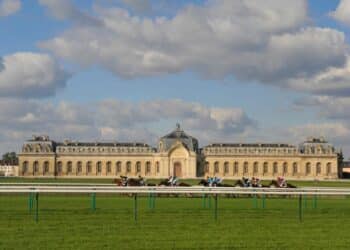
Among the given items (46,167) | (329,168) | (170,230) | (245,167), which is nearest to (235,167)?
(245,167)

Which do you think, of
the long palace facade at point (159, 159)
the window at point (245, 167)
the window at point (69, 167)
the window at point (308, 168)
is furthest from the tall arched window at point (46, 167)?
the window at point (308, 168)

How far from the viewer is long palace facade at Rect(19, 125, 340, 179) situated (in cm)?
15200

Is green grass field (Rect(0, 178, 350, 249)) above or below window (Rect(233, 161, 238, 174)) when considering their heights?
below

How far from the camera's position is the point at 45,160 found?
15238cm

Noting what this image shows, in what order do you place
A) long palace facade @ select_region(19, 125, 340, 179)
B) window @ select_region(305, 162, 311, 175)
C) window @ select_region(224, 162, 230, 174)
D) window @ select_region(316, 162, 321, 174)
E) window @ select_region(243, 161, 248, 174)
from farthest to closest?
1. window @ select_region(224, 162, 230, 174)
2. window @ select_region(243, 161, 248, 174)
3. window @ select_region(316, 162, 321, 174)
4. window @ select_region(305, 162, 311, 175)
5. long palace facade @ select_region(19, 125, 340, 179)

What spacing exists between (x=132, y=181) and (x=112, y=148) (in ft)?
363

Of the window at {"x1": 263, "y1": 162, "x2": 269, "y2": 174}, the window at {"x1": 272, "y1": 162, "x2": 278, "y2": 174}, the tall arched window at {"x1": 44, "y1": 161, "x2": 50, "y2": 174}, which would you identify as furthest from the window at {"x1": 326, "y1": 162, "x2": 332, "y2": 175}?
the tall arched window at {"x1": 44, "y1": 161, "x2": 50, "y2": 174}

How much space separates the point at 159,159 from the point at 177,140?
596 centimetres

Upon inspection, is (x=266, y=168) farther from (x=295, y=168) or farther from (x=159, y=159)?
(x=159, y=159)

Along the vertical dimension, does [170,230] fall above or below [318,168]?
below

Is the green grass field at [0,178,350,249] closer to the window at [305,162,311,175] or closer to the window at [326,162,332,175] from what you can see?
the window at [305,162,311,175]

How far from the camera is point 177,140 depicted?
15238cm

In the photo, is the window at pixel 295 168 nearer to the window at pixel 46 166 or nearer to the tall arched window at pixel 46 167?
the tall arched window at pixel 46 167

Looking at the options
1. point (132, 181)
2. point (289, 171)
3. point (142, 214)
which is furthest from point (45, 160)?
point (142, 214)
